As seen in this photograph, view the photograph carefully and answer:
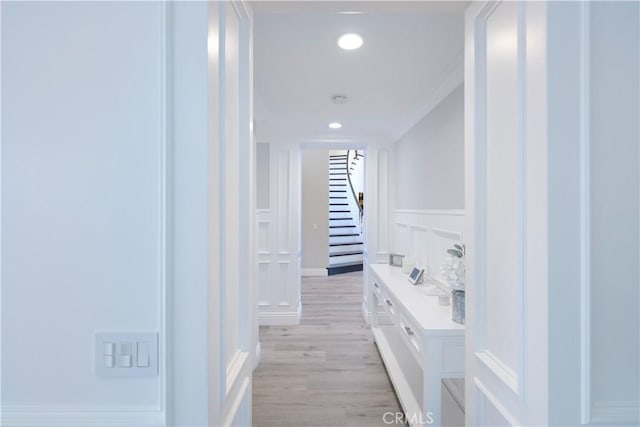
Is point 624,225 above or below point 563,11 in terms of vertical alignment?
below

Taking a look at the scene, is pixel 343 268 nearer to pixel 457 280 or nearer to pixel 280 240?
pixel 280 240

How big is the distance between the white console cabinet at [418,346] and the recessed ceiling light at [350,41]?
161 centimetres

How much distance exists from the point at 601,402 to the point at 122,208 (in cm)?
135

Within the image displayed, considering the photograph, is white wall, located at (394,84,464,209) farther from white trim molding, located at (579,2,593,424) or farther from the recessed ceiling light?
white trim molding, located at (579,2,593,424)

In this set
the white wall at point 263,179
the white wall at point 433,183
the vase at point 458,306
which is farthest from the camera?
the white wall at point 263,179

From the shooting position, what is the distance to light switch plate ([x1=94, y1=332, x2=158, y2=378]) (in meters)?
0.92

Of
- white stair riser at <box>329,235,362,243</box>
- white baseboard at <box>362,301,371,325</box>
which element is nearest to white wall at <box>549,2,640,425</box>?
white baseboard at <box>362,301,371,325</box>

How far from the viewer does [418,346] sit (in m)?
1.96

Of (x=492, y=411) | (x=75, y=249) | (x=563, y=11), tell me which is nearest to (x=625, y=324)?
(x=492, y=411)

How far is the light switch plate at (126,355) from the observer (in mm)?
924

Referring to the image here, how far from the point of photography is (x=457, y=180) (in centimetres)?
252

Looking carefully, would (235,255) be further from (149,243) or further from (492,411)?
(492,411)

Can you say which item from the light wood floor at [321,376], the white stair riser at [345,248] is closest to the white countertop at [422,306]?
the light wood floor at [321,376]

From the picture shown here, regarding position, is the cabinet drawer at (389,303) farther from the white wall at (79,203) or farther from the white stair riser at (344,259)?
the white stair riser at (344,259)
